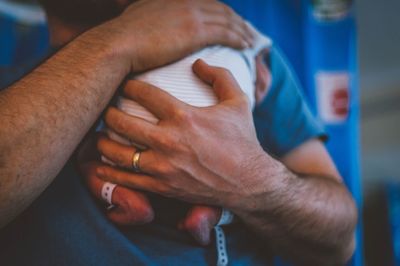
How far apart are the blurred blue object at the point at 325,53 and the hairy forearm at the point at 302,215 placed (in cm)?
44

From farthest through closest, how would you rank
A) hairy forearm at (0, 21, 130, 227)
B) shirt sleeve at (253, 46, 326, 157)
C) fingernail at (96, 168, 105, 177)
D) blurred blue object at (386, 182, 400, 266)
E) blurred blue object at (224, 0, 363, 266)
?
1. blurred blue object at (386, 182, 400, 266)
2. blurred blue object at (224, 0, 363, 266)
3. shirt sleeve at (253, 46, 326, 157)
4. fingernail at (96, 168, 105, 177)
5. hairy forearm at (0, 21, 130, 227)

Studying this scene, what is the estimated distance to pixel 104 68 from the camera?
Answer: 23.8 inches

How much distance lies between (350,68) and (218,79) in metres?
0.78

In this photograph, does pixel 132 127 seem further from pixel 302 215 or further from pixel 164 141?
pixel 302 215

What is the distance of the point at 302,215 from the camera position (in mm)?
700

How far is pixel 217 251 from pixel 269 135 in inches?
13.5

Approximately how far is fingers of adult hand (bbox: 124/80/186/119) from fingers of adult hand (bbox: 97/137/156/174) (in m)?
0.07

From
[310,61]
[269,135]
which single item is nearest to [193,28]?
[269,135]

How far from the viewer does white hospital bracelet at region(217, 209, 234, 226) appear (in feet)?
2.06

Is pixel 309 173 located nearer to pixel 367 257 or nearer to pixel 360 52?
pixel 360 52

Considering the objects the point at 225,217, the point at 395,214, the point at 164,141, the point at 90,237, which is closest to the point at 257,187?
the point at 225,217

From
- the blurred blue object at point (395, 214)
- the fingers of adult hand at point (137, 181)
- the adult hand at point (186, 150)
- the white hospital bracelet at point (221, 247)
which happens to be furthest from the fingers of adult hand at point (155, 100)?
the blurred blue object at point (395, 214)

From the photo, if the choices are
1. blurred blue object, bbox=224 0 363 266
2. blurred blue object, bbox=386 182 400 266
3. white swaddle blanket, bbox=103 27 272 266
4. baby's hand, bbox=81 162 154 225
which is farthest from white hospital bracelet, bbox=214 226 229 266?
blurred blue object, bbox=386 182 400 266

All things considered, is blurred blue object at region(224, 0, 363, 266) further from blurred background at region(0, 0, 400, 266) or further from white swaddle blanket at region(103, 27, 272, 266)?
white swaddle blanket at region(103, 27, 272, 266)
